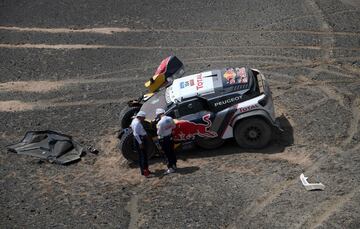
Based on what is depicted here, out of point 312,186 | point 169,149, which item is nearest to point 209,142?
point 169,149

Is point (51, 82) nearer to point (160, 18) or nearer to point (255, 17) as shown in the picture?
point (160, 18)

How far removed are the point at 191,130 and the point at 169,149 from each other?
3.12 ft

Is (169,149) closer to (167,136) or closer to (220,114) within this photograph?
(167,136)

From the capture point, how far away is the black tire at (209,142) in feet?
54.2

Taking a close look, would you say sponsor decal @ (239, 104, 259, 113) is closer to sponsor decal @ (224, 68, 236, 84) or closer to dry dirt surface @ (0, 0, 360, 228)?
sponsor decal @ (224, 68, 236, 84)

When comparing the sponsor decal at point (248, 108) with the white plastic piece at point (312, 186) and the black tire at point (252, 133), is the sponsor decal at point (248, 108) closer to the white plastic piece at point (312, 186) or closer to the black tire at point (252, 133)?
the black tire at point (252, 133)

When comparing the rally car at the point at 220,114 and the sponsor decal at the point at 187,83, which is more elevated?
the sponsor decal at the point at 187,83

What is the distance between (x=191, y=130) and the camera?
645 inches

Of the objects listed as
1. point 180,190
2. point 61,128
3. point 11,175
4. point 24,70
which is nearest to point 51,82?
point 24,70

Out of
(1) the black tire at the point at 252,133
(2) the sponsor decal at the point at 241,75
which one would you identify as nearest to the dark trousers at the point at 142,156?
(1) the black tire at the point at 252,133

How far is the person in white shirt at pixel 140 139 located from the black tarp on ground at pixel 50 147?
2.42 m

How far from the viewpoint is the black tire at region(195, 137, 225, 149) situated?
1653cm

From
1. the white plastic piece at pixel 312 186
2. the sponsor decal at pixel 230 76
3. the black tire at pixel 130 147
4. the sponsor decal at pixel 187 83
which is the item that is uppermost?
the sponsor decal at pixel 230 76

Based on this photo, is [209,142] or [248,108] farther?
[209,142]
